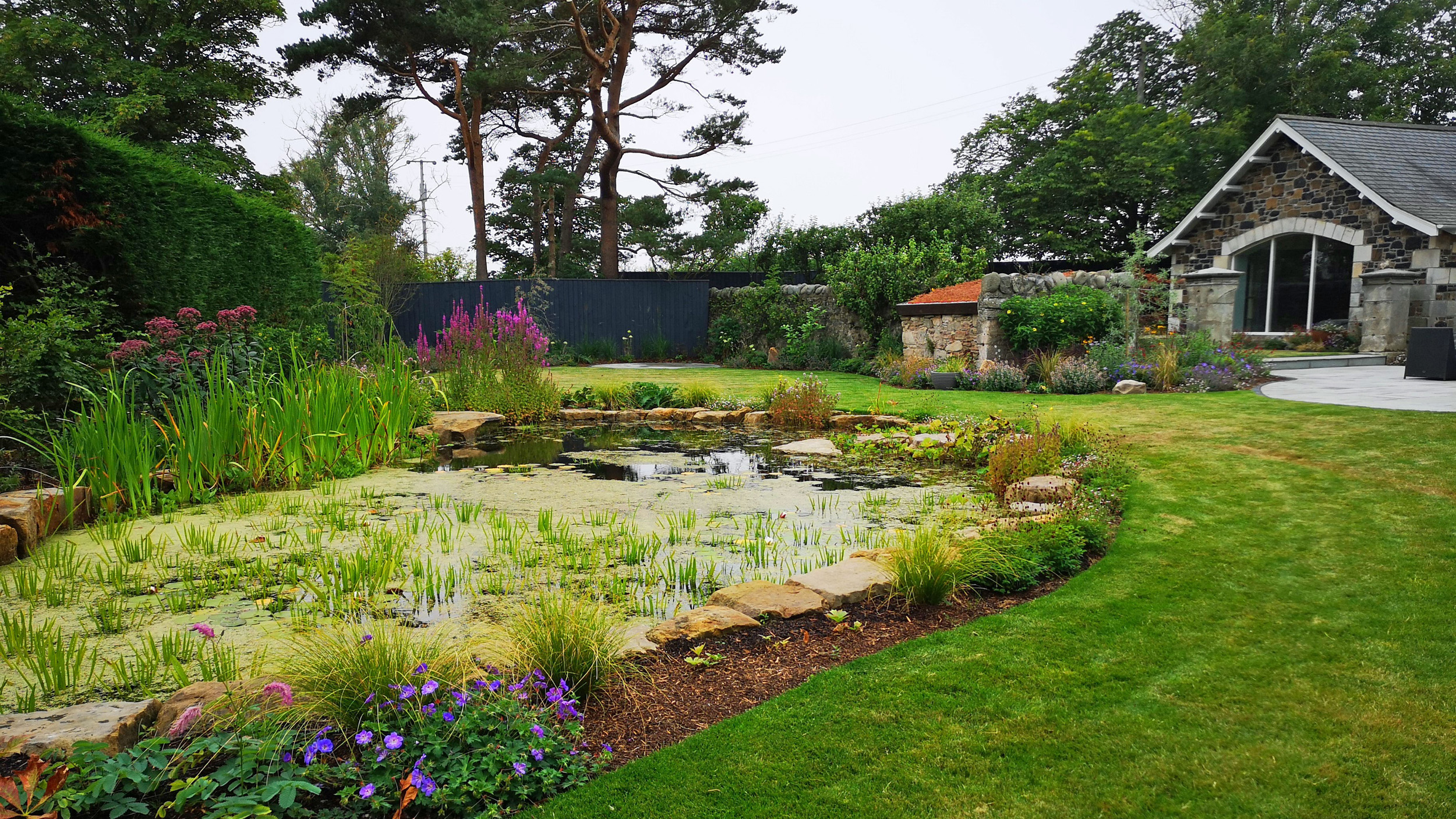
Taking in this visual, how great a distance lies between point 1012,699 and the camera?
217 cm

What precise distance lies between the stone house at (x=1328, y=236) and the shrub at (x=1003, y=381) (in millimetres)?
3201

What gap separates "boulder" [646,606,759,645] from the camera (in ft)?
8.48

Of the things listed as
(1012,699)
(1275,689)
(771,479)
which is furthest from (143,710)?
(771,479)

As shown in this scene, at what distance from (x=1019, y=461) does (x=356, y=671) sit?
380 centimetres

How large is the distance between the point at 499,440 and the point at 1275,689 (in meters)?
5.91

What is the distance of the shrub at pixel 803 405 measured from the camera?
746cm

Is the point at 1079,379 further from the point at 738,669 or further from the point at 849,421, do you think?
the point at 738,669

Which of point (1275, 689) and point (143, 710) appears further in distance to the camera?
point (1275, 689)

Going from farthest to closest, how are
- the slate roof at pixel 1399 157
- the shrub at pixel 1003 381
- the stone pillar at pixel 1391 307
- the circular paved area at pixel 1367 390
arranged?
the slate roof at pixel 1399 157 < the stone pillar at pixel 1391 307 < the shrub at pixel 1003 381 < the circular paved area at pixel 1367 390

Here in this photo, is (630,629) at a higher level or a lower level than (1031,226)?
lower

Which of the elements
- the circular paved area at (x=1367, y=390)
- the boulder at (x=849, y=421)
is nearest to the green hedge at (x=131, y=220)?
the boulder at (x=849, y=421)

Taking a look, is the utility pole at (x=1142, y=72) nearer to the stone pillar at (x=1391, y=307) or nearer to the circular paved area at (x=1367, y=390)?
the stone pillar at (x=1391, y=307)

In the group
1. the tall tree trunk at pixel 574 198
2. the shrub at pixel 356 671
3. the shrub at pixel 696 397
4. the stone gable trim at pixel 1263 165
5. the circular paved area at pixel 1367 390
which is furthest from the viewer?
the tall tree trunk at pixel 574 198

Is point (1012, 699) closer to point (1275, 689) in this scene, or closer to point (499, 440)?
point (1275, 689)
